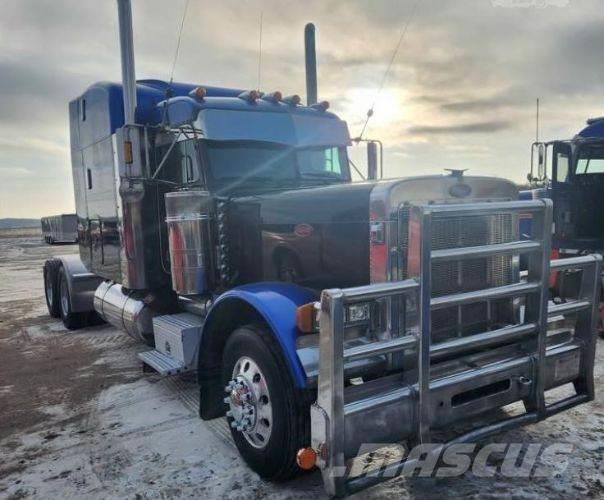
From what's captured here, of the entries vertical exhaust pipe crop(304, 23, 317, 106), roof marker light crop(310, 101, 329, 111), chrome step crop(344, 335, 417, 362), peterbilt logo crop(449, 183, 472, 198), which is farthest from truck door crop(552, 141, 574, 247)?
chrome step crop(344, 335, 417, 362)

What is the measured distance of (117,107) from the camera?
5.43m

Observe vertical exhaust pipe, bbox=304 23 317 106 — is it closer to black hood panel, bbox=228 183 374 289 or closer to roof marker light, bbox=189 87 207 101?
roof marker light, bbox=189 87 207 101

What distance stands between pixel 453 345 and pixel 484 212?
756 millimetres

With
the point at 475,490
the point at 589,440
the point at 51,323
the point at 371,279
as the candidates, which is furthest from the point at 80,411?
the point at 51,323

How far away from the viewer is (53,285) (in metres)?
8.64

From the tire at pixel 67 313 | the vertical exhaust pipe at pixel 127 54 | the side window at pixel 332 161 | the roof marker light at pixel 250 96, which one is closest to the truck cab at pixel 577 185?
the side window at pixel 332 161

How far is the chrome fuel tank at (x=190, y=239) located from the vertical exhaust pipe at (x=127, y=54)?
47.9 inches

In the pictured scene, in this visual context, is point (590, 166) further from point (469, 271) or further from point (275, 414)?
point (275, 414)

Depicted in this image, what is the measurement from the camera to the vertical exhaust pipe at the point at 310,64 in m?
6.68

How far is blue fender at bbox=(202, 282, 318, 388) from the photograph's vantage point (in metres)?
2.90

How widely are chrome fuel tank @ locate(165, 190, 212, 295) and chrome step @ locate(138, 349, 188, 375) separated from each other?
0.62 m

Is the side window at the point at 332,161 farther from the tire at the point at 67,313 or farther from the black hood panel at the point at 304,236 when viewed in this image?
the tire at the point at 67,313

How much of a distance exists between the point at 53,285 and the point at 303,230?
6379 mm

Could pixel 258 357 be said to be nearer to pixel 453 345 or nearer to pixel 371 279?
pixel 371 279
